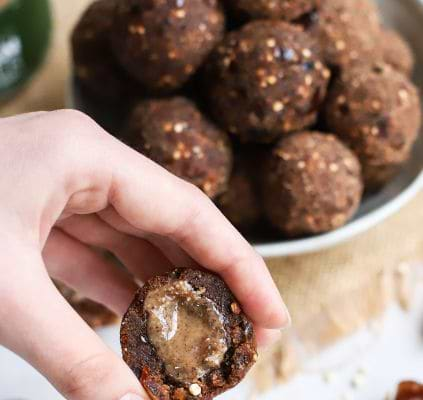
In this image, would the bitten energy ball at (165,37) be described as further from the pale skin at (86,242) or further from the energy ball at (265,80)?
the pale skin at (86,242)

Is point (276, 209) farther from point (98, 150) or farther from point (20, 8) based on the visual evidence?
point (20, 8)

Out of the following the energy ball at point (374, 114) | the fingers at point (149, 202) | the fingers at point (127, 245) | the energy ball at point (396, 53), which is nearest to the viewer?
the fingers at point (149, 202)

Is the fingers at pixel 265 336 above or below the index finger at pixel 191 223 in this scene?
below

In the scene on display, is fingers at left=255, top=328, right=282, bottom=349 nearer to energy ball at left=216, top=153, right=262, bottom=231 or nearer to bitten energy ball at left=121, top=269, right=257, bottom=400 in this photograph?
bitten energy ball at left=121, top=269, right=257, bottom=400

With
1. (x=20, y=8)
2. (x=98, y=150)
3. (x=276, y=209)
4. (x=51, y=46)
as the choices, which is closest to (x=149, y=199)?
(x=98, y=150)

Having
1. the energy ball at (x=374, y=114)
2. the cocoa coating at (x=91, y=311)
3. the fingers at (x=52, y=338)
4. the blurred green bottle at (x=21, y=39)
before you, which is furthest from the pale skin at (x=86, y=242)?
the blurred green bottle at (x=21, y=39)

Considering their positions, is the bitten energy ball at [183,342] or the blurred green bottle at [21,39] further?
the blurred green bottle at [21,39]

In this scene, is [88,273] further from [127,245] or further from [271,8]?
[271,8]
